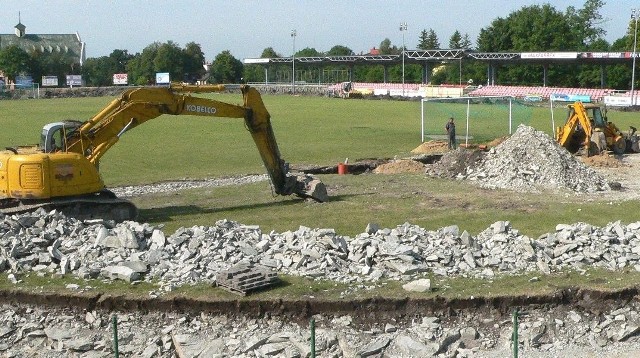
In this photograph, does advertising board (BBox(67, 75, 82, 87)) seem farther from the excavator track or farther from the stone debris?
the stone debris

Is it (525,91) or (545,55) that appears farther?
(525,91)

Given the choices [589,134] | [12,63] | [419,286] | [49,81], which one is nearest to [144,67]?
[49,81]

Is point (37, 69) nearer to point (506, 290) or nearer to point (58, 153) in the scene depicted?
point (58, 153)

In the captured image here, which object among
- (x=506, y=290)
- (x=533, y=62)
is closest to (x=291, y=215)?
(x=506, y=290)

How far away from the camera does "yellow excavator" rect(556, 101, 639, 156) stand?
32.8m

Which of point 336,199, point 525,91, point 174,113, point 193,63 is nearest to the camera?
point 174,113

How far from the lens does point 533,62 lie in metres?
89.6

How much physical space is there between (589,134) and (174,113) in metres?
19.5

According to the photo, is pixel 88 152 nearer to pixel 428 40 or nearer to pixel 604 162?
pixel 604 162

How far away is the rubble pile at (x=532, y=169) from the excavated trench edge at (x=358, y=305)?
39.2 feet

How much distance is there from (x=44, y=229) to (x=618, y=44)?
105m

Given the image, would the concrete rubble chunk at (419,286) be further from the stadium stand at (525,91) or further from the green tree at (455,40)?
the green tree at (455,40)

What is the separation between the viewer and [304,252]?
47.4 feet

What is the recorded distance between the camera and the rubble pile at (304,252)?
1396cm
